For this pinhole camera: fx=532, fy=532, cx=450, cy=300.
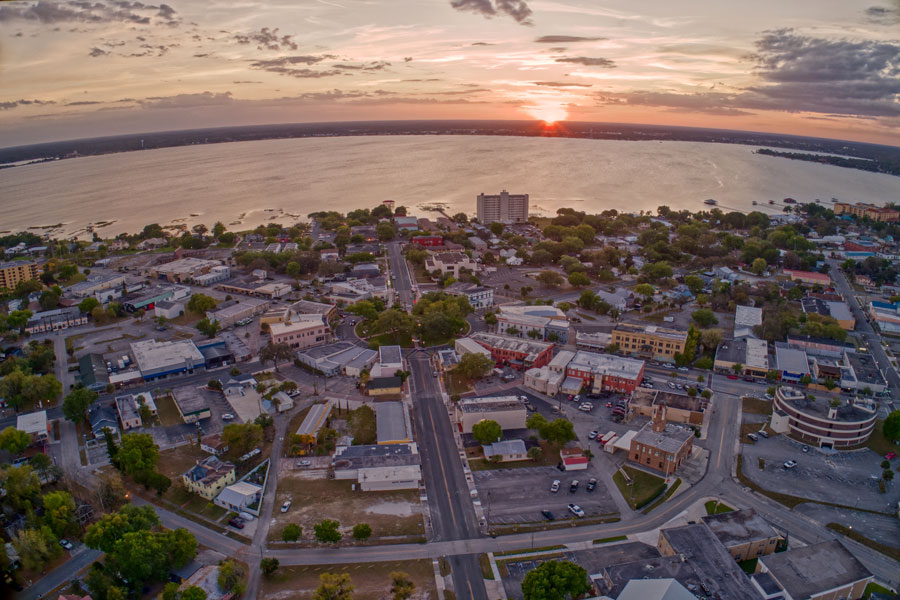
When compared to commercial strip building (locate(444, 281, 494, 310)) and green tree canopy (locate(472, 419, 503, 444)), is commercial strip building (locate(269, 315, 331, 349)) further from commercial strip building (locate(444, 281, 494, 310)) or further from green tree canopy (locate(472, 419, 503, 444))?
green tree canopy (locate(472, 419, 503, 444))

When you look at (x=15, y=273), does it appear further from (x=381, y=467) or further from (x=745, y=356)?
(x=745, y=356)

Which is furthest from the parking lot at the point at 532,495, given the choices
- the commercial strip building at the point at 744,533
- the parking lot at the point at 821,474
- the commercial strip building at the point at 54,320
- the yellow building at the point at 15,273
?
the yellow building at the point at 15,273

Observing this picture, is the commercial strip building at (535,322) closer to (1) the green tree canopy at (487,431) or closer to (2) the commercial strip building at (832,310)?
(1) the green tree canopy at (487,431)

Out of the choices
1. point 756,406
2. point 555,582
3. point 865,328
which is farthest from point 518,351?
point 865,328

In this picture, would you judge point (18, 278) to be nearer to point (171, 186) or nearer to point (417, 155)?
point (171, 186)

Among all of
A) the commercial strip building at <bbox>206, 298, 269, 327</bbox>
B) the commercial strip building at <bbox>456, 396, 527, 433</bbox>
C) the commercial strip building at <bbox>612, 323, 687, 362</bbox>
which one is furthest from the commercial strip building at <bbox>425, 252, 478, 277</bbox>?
the commercial strip building at <bbox>456, 396, 527, 433</bbox>

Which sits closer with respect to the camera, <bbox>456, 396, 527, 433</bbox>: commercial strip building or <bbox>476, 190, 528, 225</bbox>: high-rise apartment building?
<bbox>456, 396, 527, 433</bbox>: commercial strip building

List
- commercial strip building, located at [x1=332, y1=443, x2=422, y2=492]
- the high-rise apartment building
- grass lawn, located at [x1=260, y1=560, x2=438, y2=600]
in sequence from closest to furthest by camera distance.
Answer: grass lawn, located at [x1=260, y1=560, x2=438, y2=600], commercial strip building, located at [x1=332, y1=443, x2=422, y2=492], the high-rise apartment building
